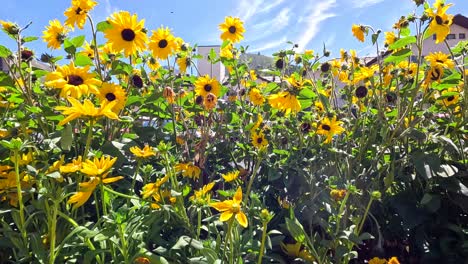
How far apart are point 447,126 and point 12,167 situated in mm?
1646

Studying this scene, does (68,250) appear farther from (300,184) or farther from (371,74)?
(371,74)

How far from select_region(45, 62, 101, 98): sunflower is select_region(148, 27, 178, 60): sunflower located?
65 centimetres

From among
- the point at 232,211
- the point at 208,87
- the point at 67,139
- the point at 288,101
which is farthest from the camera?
the point at 208,87

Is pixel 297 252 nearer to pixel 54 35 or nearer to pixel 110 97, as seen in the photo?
pixel 110 97

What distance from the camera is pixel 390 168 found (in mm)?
1702

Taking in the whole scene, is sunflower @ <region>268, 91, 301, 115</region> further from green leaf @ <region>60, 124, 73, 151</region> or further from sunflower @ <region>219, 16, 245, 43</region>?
sunflower @ <region>219, 16, 245, 43</region>

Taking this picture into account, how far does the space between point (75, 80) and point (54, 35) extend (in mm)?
754

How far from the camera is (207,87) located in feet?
7.14

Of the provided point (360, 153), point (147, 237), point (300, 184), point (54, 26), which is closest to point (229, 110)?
point (300, 184)

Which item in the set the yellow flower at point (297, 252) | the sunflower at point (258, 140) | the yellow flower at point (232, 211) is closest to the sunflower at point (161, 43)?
the sunflower at point (258, 140)

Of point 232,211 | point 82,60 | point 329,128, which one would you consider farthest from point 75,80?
point 329,128

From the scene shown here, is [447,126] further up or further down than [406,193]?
further up

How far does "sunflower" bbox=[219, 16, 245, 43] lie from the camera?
2.57 meters

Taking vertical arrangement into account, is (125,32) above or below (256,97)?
above
